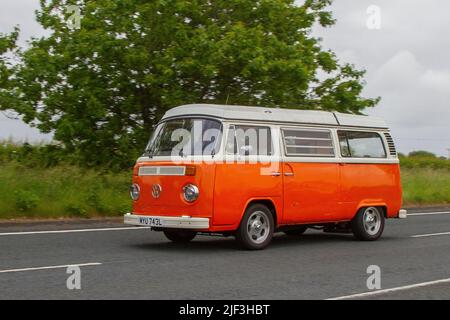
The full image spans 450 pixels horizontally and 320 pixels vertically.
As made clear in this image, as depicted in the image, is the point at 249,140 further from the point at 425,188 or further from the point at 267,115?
the point at 425,188

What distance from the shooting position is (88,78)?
17.3m

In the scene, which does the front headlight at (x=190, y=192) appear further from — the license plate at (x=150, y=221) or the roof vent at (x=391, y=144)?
the roof vent at (x=391, y=144)

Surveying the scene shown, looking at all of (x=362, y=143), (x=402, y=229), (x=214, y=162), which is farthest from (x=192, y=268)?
(x=402, y=229)

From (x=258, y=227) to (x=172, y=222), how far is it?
5.16ft

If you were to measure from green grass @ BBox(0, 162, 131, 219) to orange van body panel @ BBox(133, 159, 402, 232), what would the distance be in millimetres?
4322

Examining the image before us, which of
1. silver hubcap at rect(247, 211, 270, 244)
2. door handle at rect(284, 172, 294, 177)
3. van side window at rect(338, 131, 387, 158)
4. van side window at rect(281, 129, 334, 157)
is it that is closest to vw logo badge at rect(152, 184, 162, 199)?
silver hubcap at rect(247, 211, 270, 244)

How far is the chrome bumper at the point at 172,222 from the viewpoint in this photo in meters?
10.5

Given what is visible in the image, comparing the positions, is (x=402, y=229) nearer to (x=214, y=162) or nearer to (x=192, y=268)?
(x=214, y=162)

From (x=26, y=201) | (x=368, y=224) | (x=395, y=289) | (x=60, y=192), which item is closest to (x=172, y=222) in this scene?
(x=395, y=289)

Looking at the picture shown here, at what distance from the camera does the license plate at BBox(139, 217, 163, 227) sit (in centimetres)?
1093

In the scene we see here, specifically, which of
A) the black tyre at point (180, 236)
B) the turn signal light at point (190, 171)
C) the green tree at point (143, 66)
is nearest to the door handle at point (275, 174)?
the turn signal light at point (190, 171)

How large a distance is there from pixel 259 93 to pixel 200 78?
5.97 ft

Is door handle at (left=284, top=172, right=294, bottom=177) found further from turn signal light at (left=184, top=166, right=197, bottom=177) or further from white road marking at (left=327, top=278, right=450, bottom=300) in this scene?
white road marking at (left=327, top=278, right=450, bottom=300)

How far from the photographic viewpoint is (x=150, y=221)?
11.0 meters
